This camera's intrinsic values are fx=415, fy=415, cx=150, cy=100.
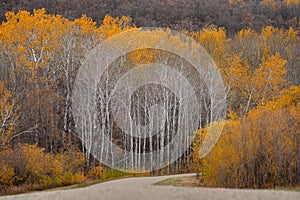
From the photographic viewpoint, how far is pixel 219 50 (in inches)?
1730

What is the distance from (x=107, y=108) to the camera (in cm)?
3316

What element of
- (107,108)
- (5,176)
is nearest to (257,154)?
(107,108)

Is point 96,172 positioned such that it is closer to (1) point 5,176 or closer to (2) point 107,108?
(2) point 107,108

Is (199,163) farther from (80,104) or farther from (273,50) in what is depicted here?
(273,50)

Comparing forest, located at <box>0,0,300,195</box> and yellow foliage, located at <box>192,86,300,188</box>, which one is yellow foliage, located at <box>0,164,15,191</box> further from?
yellow foliage, located at <box>192,86,300,188</box>

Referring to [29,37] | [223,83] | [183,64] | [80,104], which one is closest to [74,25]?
[29,37]

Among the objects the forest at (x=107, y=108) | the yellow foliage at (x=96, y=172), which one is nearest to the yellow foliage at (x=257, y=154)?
the forest at (x=107, y=108)

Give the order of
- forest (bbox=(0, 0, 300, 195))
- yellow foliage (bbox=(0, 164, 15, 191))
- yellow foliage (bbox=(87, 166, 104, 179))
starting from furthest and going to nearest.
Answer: yellow foliage (bbox=(87, 166, 104, 179)), yellow foliage (bbox=(0, 164, 15, 191)), forest (bbox=(0, 0, 300, 195))

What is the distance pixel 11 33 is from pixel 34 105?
7.05m

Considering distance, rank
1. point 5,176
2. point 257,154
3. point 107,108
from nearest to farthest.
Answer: point 257,154 → point 5,176 → point 107,108

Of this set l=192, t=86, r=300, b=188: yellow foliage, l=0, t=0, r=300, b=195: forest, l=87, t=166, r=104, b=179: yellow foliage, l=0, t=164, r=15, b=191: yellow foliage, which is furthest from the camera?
l=87, t=166, r=104, b=179: yellow foliage

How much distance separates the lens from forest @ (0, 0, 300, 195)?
23.0 metres

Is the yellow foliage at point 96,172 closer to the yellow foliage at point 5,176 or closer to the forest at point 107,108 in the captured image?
the forest at point 107,108

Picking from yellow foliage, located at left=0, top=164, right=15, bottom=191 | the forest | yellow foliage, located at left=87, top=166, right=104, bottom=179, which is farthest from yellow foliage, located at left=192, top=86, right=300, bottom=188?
yellow foliage, located at left=0, top=164, right=15, bottom=191
